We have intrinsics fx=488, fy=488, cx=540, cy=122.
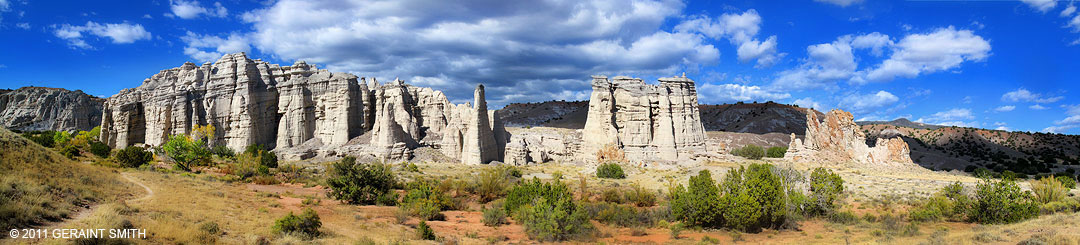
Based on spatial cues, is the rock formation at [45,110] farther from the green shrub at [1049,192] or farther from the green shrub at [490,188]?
the green shrub at [1049,192]

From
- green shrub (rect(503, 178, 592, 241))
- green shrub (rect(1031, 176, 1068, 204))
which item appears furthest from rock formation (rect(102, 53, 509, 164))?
green shrub (rect(1031, 176, 1068, 204))

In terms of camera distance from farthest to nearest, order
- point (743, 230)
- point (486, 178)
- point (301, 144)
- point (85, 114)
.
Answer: point (85, 114), point (301, 144), point (486, 178), point (743, 230)

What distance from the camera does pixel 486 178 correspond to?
25562mm

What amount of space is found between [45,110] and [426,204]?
303ft

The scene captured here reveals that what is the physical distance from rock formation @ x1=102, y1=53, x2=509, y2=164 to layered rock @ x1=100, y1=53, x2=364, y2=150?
77 millimetres

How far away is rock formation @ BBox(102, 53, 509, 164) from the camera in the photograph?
43906 mm

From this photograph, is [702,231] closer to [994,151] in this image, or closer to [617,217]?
[617,217]

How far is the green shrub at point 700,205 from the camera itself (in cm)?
1717

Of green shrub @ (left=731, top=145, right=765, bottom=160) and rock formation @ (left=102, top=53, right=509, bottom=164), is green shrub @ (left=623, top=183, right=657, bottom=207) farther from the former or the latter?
green shrub @ (left=731, top=145, right=765, bottom=160)

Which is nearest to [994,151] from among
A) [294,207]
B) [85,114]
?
[294,207]

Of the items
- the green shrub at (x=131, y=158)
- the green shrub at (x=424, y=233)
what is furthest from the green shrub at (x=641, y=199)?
the green shrub at (x=131, y=158)

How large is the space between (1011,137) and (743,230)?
74.5m

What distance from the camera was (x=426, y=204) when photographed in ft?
63.0

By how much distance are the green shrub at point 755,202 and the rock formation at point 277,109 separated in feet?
86.1
